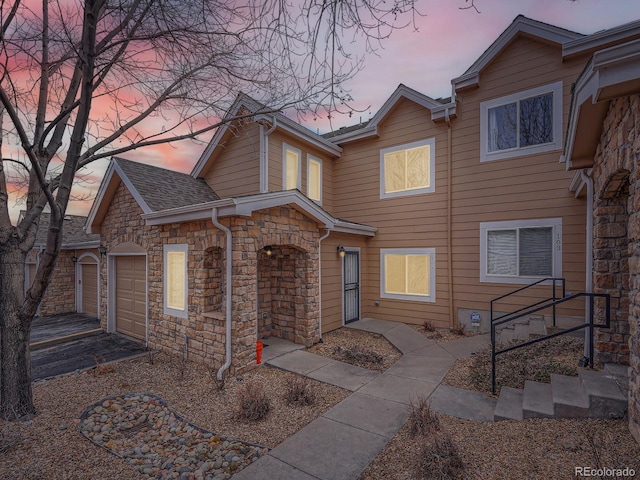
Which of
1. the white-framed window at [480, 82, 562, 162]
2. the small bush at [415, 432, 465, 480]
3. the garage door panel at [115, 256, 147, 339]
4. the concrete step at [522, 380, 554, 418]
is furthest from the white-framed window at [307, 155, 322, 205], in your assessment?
the small bush at [415, 432, 465, 480]

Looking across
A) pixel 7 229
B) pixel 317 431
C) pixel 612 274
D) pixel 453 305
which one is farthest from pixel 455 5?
pixel 453 305

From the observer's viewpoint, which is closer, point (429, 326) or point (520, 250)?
point (520, 250)

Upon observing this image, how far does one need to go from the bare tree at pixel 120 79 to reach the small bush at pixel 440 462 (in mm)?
3663

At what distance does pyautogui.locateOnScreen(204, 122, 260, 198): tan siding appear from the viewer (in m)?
9.11

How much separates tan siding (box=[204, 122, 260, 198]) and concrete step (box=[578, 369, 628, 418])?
25.9 feet

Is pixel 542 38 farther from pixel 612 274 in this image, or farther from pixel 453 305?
pixel 453 305

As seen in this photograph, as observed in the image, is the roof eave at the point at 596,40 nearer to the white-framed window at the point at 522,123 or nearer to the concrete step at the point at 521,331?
the white-framed window at the point at 522,123

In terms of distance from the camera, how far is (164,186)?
9094 millimetres

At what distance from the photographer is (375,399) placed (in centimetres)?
497

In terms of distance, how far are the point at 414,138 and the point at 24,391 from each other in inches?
407

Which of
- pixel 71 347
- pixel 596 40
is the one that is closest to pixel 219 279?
pixel 71 347

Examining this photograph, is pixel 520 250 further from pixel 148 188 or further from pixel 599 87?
pixel 148 188

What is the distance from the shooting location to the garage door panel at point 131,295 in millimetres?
8672

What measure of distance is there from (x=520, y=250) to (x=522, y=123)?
3.30 m
